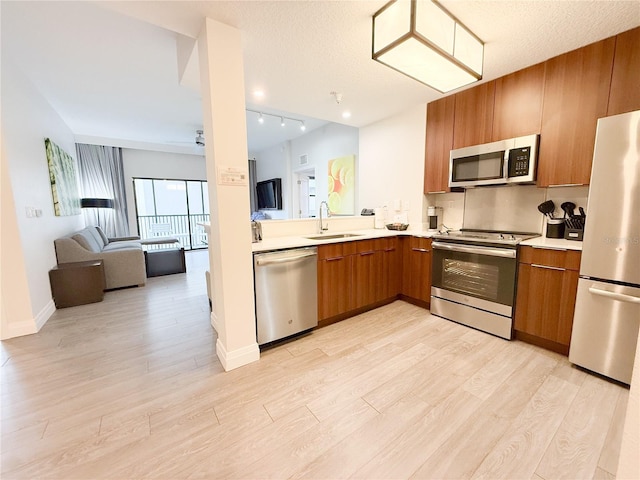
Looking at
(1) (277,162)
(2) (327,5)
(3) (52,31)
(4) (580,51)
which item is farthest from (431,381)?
(1) (277,162)

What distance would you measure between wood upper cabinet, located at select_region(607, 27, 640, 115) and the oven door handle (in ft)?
4.24

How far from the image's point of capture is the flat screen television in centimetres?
694

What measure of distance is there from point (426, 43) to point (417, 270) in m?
2.27

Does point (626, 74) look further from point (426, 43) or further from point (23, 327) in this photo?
point (23, 327)

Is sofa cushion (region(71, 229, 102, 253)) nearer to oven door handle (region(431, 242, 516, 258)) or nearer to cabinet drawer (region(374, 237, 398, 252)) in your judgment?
cabinet drawer (region(374, 237, 398, 252))

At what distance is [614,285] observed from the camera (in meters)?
1.80

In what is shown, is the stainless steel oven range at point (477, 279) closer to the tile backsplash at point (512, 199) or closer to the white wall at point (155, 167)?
the tile backsplash at point (512, 199)

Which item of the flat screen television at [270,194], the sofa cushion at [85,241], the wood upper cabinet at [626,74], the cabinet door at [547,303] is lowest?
the cabinet door at [547,303]

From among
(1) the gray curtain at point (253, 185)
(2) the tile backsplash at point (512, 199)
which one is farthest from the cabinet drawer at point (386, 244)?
(1) the gray curtain at point (253, 185)

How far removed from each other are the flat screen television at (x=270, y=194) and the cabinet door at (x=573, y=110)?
18.1 ft

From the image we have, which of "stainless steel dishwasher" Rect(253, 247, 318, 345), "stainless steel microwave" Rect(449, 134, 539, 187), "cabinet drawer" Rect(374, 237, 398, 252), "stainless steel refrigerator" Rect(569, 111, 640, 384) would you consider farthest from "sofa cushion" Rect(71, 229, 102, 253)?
"stainless steel refrigerator" Rect(569, 111, 640, 384)

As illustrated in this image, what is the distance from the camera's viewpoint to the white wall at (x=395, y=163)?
3447mm

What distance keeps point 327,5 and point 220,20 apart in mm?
746

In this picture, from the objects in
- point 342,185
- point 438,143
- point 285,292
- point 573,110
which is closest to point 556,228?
point 573,110
